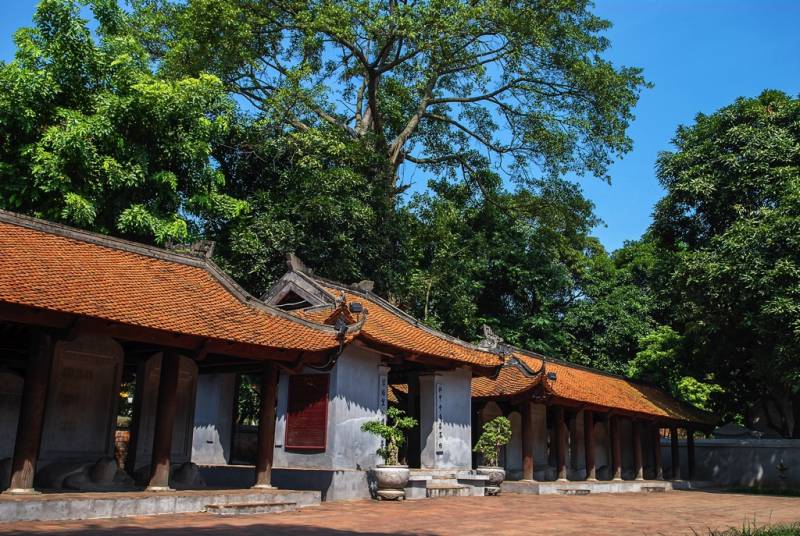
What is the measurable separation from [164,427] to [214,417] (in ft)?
19.7

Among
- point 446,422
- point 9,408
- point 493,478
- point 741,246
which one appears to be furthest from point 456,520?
point 741,246

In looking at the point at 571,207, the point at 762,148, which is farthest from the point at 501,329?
the point at 762,148

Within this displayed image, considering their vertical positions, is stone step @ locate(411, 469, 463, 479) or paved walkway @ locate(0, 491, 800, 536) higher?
stone step @ locate(411, 469, 463, 479)

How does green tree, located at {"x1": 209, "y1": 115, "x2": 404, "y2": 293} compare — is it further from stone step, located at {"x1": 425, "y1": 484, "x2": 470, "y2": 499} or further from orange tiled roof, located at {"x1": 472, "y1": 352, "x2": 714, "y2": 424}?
stone step, located at {"x1": 425, "y1": 484, "x2": 470, "y2": 499}

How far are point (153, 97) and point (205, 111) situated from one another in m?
3.17

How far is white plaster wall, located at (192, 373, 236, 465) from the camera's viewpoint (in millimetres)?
18188

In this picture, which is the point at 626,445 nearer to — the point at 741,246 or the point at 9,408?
the point at 741,246

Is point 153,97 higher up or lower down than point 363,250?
higher up

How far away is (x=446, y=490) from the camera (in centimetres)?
1728

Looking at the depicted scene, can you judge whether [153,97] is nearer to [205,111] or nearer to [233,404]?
[205,111]

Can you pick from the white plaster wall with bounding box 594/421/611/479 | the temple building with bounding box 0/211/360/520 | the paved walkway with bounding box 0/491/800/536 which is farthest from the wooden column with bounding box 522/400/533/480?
the temple building with bounding box 0/211/360/520

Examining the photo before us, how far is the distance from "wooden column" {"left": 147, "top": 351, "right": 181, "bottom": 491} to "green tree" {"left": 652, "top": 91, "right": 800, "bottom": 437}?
20.0 meters

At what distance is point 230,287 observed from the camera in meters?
15.0

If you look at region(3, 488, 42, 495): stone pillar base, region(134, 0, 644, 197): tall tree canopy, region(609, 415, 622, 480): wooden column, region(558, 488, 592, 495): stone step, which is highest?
region(134, 0, 644, 197): tall tree canopy
